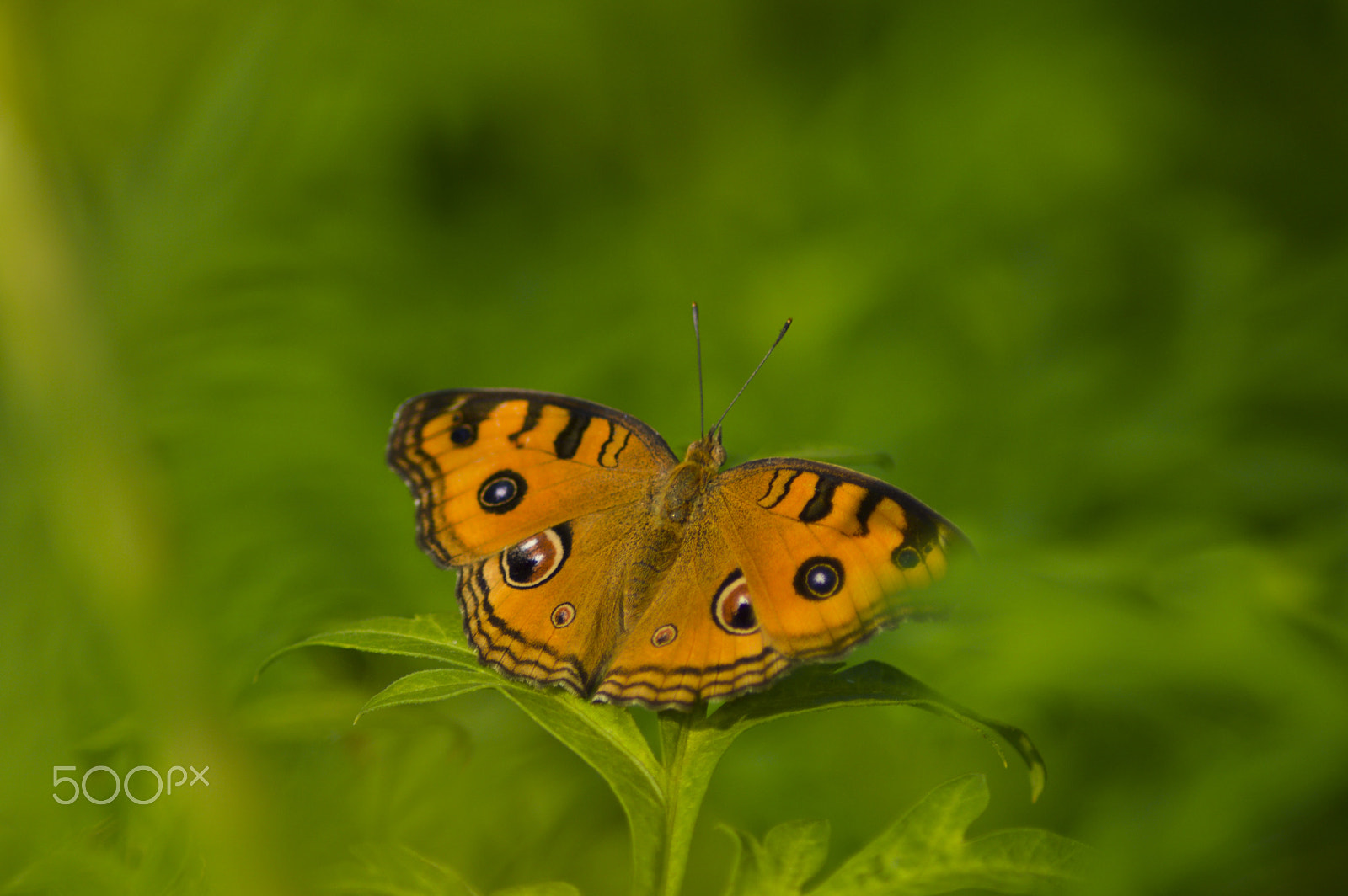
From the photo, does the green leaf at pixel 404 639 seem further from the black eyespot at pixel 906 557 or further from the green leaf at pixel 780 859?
the black eyespot at pixel 906 557

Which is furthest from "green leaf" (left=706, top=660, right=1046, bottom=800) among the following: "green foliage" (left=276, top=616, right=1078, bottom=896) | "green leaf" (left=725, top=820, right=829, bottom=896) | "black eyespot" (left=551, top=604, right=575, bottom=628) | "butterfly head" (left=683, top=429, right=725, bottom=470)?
"butterfly head" (left=683, top=429, right=725, bottom=470)

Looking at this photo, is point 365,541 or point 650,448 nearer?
point 650,448

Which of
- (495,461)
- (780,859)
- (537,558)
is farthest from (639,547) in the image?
(780,859)

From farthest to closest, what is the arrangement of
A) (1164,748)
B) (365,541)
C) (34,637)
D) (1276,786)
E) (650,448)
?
(365,541) → (34,637) → (650,448) → (1164,748) → (1276,786)

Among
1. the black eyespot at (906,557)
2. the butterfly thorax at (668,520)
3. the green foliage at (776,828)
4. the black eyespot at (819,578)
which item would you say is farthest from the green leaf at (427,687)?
the black eyespot at (906,557)

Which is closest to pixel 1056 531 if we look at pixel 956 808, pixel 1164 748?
pixel 1164 748

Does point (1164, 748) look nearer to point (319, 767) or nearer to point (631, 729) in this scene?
point (631, 729)

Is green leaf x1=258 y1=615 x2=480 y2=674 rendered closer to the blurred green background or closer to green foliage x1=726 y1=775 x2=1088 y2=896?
the blurred green background

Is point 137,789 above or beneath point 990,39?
beneath
